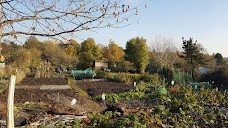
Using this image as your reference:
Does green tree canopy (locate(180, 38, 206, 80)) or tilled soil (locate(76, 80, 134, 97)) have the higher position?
green tree canopy (locate(180, 38, 206, 80))

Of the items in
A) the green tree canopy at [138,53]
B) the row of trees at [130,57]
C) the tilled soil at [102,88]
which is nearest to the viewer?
the tilled soil at [102,88]

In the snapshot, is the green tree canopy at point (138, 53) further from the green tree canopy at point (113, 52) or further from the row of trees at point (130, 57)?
the green tree canopy at point (113, 52)

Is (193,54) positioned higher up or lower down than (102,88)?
higher up

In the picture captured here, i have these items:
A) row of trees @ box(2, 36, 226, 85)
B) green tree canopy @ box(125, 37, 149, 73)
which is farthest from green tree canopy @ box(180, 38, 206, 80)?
green tree canopy @ box(125, 37, 149, 73)

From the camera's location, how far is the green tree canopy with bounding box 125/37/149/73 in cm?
3000

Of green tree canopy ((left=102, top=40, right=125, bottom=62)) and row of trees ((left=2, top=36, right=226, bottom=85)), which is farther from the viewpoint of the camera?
green tree canopy ((left=102, top=40, right=125, bottom=62))

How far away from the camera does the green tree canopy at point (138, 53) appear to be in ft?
98.4

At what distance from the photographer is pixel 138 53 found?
31.2 m

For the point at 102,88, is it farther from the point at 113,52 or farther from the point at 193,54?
the point at 113,52

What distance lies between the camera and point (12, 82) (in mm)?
2516

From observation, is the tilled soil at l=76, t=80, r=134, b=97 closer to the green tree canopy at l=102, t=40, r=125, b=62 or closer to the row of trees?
the row of trees

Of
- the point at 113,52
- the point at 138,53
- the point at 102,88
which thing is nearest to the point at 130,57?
the point at 138,53

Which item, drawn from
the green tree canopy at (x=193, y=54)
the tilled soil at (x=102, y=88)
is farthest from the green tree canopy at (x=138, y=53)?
the tilled soil at (x=102, y=88)

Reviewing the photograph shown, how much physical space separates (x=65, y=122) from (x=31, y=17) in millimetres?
3856
